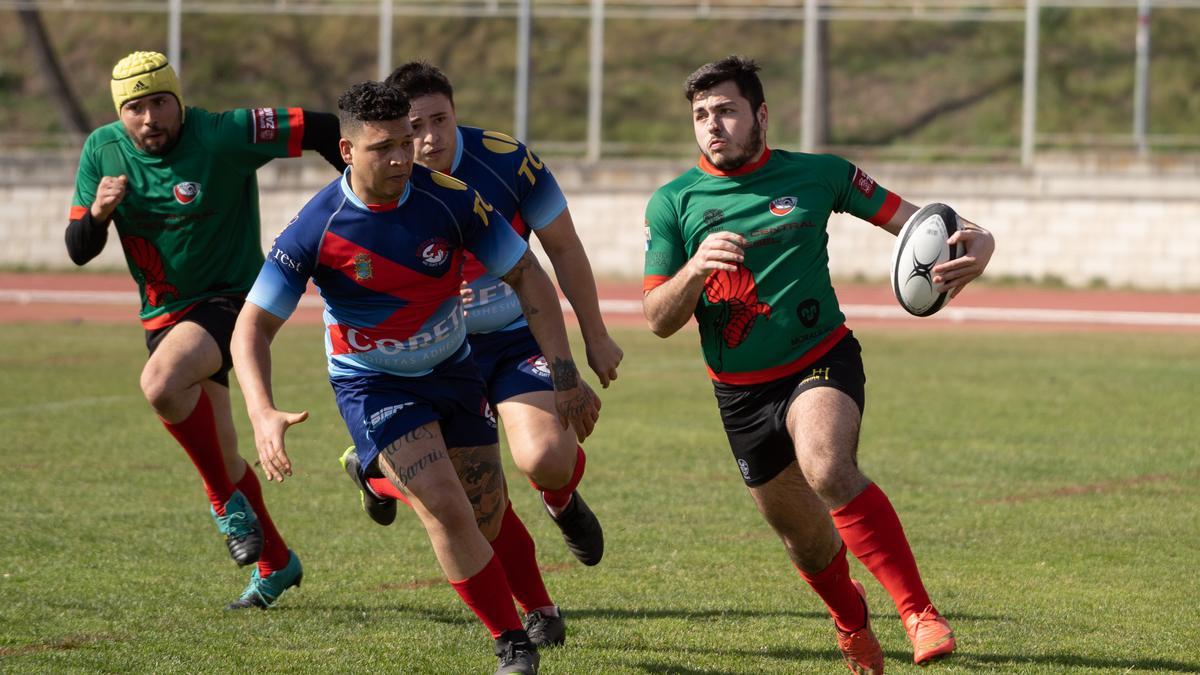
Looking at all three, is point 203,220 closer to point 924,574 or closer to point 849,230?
point 924,574

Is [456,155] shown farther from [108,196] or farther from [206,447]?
[206,447]

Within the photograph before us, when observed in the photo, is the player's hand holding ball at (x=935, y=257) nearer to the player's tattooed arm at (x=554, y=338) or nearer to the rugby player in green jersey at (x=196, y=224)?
the player's tattooed arm at (x=554, y=338)

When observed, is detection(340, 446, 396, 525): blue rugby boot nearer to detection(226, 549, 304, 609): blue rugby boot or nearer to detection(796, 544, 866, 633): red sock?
detection(226, 549, 304, 609): blue rugby boot

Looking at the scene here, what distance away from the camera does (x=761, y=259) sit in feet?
17.9

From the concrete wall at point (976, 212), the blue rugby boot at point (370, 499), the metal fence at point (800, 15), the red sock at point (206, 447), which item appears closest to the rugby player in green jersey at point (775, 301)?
the blue rugby boot at point (370, 499)

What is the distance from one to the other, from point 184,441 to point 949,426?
6559 millimetres

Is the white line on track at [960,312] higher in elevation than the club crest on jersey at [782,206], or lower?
lower

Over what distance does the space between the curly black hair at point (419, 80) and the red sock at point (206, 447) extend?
1763 mm

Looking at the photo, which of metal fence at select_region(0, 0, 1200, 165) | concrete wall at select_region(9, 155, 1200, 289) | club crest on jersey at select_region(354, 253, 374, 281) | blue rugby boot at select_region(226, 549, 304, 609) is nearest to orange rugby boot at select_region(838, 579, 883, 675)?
club crest on jersey at select_region(354, 253, 374, 281)

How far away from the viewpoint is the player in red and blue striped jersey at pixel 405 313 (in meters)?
4.91

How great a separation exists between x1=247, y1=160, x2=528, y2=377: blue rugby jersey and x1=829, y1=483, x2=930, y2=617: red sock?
1.42 m

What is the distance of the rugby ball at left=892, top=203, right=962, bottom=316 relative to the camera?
546 cm

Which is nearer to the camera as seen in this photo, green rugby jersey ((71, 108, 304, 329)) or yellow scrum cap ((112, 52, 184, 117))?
yellow scrum cap ((112, 52, 184, 117))

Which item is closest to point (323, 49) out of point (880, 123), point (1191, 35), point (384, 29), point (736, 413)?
point (384, 29)
